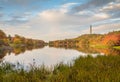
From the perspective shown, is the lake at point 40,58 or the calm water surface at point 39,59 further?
the calm water surface at point 39,59

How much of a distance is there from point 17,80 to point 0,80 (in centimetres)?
104

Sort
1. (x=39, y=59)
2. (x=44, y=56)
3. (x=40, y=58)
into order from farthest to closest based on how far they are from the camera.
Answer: (x=44, y=56), (x=40, y=58), (x=39, y=59)

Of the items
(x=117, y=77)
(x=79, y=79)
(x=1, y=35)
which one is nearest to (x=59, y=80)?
(x=79, y=79)

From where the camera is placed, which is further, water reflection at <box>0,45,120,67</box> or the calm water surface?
water reflection at <box>0,45,120,67</box>

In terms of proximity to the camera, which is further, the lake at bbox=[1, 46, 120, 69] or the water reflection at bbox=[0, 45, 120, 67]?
the water reflection at bbox=[0, 45, 120, 67]

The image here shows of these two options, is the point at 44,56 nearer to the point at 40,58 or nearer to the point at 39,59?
the point at 40,58

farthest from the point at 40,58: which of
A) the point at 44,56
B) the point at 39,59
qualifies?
the point at 44,56

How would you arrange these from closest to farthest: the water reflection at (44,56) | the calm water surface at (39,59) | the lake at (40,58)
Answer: the lake at (40,58) < the calm water surface at (39,59) < the water reflection at (44,56)

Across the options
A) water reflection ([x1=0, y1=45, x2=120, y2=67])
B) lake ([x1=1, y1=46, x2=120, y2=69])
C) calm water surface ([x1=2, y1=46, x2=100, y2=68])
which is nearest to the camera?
lake ([x1=1, y1=46, x2=120, y2=69])

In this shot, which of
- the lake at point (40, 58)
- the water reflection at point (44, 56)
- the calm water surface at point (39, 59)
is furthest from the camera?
the water reflection at point (44, 56)

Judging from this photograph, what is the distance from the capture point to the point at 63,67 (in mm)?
17797

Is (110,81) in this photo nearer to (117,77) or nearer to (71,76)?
(117,77)

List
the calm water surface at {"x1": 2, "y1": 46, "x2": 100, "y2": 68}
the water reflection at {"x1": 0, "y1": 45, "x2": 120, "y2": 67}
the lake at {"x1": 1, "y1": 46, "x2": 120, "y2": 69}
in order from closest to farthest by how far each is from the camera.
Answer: the lake at {"x1": 1, "y1": 46, "x2": 120, "y2": 69}, the calm water surface at {"x1": 2, "y1": 46, "x2": 100, "y2": 68}, the water reflection at {"x1": 0, "y1": 45, "x2": 120, "y2": 67}

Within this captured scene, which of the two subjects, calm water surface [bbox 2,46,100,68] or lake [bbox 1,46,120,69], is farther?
calm water surface [bbox 2,46,100,68]
